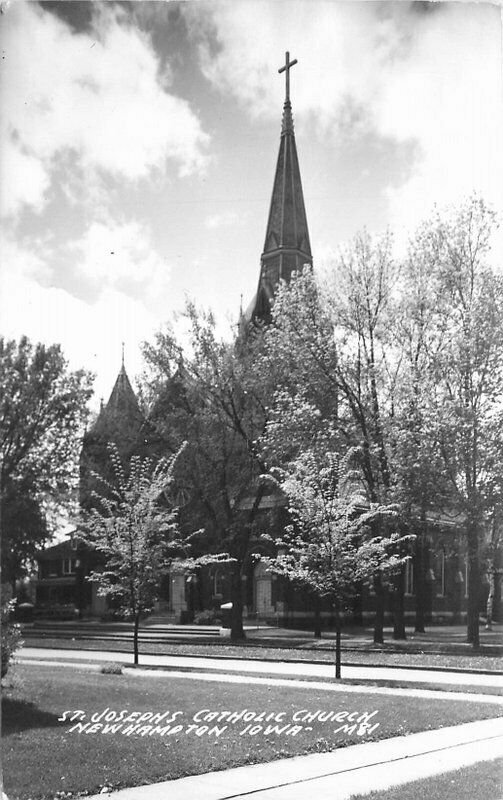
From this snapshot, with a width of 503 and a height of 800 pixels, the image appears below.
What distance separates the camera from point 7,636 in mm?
10648

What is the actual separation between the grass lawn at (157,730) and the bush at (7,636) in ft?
1.44

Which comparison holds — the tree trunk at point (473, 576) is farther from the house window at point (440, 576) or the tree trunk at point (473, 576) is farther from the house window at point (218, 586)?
the house window at point (440, 576)

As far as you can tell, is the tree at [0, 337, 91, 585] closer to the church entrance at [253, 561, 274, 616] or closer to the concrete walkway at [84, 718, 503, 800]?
→ the concrete walkway at [84, 718, 503, 800]

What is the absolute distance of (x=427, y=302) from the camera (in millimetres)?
24297

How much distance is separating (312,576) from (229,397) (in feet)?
35.5

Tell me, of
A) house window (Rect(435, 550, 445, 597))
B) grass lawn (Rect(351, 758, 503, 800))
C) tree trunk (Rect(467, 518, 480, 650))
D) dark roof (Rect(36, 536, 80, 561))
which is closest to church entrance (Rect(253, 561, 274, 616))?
tree trunk (Rect(467, 518, 480, 650))

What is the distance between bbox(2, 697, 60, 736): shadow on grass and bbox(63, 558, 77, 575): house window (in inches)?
259

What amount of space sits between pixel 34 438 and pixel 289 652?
47.1ft

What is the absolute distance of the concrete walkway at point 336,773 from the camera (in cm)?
757

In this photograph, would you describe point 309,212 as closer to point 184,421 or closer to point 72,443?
point 72,443

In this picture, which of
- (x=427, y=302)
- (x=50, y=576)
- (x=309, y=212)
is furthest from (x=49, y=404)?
(x=427, y=302)

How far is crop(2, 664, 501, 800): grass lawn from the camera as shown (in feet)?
25.6

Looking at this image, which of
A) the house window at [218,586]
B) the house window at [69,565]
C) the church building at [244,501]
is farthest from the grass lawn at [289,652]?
the house window at [218,586]

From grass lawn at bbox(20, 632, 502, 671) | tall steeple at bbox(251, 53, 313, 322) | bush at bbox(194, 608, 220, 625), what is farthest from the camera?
bush at bbox(194, 608, 220, 625)
